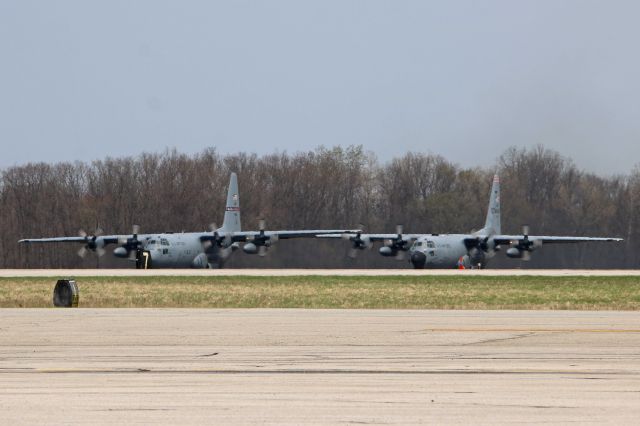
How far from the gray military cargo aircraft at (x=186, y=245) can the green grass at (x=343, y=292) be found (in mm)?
19943

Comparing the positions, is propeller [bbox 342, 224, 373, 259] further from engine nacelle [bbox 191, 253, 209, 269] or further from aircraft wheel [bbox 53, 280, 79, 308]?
aircraft wheel [bbox 53, 280, 79, 308]

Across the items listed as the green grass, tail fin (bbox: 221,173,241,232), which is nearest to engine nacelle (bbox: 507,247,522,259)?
tail fin (bbox: 221,173,241,232)

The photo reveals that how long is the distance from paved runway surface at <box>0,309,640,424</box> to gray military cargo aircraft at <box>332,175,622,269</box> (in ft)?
172

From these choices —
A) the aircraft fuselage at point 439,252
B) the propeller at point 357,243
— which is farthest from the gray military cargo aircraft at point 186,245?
the aircraft fuselage at point 439,252

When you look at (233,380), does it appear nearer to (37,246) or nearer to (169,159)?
(37,246)

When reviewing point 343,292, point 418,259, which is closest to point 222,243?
point 418,259

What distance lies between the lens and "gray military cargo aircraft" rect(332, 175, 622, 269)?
76.4 m

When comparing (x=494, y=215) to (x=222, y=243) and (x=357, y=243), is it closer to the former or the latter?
(x=357, y=243)

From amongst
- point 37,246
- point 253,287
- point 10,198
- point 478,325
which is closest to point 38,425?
point 478,325

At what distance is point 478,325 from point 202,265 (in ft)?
192

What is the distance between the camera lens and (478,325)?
71.9 ft

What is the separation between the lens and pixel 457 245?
78312 millimetres

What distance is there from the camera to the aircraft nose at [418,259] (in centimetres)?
7500

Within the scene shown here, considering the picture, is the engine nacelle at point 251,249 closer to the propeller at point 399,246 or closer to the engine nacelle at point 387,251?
the engine nacelle at point 387,251
